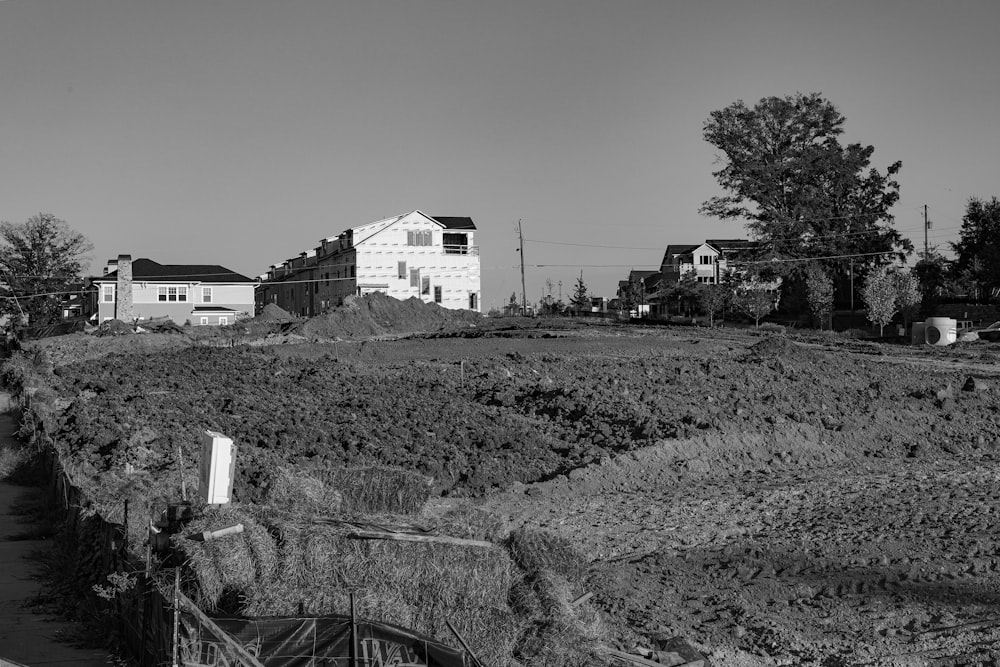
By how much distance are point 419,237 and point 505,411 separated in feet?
180

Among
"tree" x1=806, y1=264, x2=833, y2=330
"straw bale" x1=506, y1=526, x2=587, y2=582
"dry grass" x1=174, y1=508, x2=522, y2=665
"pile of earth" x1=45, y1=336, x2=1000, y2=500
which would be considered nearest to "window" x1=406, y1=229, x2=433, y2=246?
"tree" x1=806, y1=264, x2=833, y2=330

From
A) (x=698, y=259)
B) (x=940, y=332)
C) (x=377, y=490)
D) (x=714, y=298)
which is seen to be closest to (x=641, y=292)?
(x=698, y=259)

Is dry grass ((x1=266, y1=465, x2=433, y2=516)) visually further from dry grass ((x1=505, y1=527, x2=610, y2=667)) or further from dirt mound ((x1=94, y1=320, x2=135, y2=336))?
dirt mound ((x1=94, y1=320, x2=135, y2=336))

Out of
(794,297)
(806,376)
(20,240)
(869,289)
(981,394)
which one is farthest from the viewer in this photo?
(20,240)

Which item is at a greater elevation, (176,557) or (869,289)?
(869,289)

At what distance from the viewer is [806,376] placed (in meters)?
26.4

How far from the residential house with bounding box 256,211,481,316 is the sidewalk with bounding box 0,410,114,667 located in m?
60.5

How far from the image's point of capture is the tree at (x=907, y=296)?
51.7 meters

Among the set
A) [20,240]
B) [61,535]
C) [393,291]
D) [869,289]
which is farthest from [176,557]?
[20,240]

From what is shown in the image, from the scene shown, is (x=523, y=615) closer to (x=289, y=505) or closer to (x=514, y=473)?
(x=289, y=505)

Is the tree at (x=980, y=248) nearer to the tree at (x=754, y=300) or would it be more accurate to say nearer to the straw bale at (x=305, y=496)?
the tree at (x=754, y=300)

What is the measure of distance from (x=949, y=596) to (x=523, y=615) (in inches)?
213

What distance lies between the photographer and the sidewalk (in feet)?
30.0

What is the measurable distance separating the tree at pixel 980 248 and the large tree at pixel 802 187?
4.62 metres
